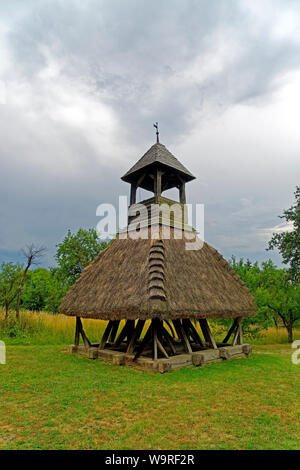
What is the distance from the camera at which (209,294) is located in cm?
1049

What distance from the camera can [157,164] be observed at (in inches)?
501

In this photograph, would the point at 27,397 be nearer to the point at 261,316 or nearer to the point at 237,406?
the point at 237,406

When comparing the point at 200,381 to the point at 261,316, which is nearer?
the point at 200,381

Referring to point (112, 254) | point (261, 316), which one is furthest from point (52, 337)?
point (261, 316)

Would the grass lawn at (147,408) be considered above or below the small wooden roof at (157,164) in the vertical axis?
below

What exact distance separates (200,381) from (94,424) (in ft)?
12.2

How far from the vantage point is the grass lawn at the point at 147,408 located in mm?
4285

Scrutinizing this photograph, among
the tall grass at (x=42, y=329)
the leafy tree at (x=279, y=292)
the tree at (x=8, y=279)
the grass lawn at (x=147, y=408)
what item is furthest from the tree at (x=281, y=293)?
the tree at (x=8, y=279)

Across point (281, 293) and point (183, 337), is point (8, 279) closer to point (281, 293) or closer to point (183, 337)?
point (183, 337)

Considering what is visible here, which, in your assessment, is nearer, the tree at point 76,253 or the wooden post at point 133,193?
the wooden post at point 133,193

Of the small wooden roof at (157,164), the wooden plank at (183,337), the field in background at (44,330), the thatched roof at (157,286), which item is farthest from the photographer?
the field in background at (44,330)

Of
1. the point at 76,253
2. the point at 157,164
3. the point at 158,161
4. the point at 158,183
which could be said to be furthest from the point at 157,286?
the point at 76,253

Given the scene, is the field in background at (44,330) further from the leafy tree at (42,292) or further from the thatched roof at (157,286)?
the leafy tree at (42,292)

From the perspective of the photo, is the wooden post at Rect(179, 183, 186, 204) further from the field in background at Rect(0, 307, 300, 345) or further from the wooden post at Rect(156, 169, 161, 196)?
the field in background at Rect(0, 307, 300, 345)
